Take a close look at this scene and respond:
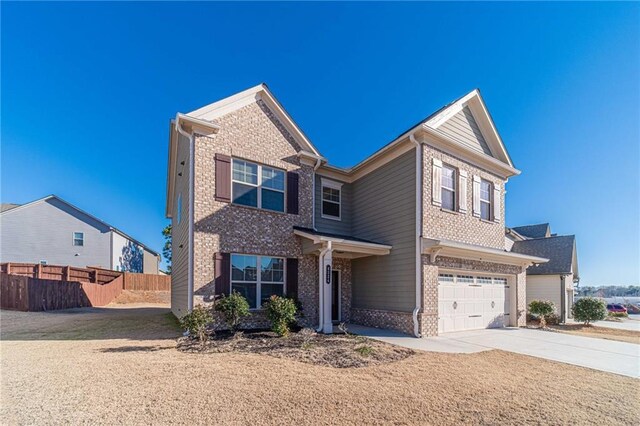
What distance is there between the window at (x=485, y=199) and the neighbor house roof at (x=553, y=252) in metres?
9.19

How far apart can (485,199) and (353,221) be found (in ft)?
18.5

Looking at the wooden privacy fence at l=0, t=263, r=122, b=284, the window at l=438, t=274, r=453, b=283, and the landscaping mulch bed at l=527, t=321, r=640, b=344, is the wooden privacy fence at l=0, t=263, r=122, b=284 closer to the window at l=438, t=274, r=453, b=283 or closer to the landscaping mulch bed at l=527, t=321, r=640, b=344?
the window at l=438, t=274, r=453, b=283

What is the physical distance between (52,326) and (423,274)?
41.9 ft

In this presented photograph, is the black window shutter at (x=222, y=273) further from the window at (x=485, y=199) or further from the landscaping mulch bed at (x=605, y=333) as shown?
the landscaping mulch bed at (x=605, y=333)

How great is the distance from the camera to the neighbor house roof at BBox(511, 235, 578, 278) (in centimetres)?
1933

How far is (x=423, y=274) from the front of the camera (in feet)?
34.9

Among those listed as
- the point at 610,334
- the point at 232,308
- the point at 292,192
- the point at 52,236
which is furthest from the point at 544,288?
the point at 52,236

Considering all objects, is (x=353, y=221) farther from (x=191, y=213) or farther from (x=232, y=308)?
(x=191, y=213)

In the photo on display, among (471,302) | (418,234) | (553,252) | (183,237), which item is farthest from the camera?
(553,252)

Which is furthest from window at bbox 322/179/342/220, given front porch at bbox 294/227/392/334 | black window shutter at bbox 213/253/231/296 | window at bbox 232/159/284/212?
black window shutter at bbox 213/253/231/296

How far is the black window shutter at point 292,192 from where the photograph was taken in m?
12.0

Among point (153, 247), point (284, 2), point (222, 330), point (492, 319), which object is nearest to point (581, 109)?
point (492, 319)

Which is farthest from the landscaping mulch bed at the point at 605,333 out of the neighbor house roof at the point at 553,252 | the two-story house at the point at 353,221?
the neighbor house roof at the point at 553,252

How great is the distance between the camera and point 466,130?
13242mm
